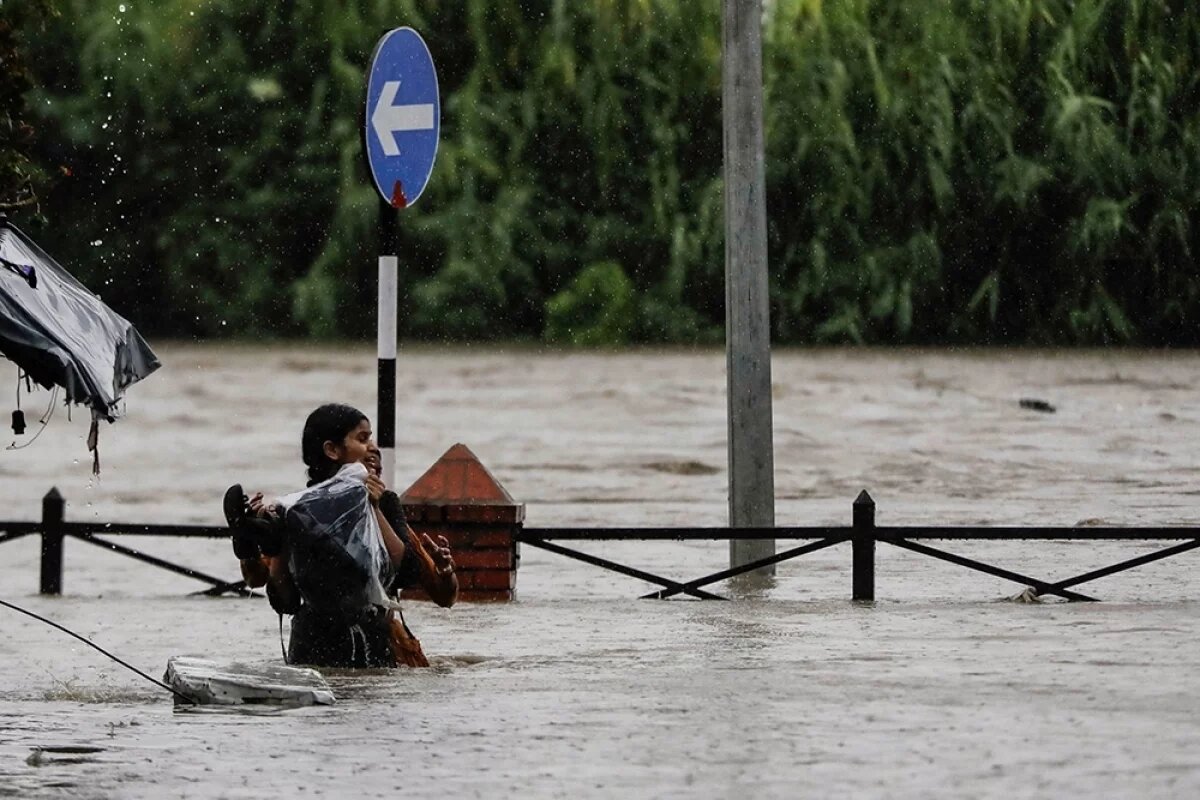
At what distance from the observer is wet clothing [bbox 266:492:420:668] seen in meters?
10.6

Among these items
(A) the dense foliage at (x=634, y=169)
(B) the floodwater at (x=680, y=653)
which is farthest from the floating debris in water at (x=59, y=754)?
(A) the dense foliage at (x=634, y=169)

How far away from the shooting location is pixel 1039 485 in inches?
1114

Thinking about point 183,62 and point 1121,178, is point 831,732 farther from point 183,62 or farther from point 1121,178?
point 183,62

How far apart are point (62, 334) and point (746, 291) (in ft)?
26.0

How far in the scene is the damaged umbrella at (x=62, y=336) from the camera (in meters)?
8.92

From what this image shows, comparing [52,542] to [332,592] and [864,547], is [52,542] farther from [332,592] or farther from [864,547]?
[332,592]

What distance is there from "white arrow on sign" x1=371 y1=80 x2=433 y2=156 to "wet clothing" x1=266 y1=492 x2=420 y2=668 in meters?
3.65

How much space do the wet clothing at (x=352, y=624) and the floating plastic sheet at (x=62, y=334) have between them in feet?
3.88

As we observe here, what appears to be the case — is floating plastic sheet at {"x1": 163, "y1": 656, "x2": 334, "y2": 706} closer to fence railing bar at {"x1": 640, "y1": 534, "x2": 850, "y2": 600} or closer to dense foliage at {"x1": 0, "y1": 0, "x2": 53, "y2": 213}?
dense foliage at {"x1": 0, "y1": 0, "x2": 53, "y2": 213}

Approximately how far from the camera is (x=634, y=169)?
41219 millimetres

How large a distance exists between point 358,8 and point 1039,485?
59.9 feet

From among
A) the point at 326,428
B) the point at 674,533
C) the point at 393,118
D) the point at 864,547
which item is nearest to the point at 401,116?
the point at 393,118

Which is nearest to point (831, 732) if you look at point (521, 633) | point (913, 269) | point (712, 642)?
point (712, 642)

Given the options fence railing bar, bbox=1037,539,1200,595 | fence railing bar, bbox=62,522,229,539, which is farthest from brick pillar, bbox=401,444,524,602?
fence railing bar, bbox=1037,539,1200,595
